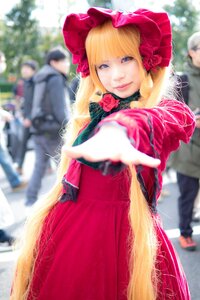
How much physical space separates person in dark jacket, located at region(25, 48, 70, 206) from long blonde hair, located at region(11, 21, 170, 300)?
2.35 metres

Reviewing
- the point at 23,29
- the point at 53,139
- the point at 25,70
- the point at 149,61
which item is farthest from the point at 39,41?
the point at 149,61

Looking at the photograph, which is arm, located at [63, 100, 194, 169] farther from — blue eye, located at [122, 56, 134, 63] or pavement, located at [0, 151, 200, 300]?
pavement, located at [0, 151, 200, 300]

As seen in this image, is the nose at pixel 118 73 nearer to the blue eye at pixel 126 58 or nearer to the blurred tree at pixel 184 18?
the blue eye at pixel 126 58

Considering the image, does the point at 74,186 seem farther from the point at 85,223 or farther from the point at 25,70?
the point at 25,70

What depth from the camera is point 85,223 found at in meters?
1.50

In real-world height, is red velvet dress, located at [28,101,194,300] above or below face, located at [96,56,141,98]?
below

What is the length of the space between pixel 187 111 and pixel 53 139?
2.73 meters

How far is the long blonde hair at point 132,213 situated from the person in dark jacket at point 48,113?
235 cm

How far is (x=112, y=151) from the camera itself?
3.34 ft

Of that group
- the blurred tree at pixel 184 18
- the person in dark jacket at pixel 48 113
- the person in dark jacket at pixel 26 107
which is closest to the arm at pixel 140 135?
the person in dark jacket at pixel 48 113

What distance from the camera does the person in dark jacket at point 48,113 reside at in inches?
159

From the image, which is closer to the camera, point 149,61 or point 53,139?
point 149,61

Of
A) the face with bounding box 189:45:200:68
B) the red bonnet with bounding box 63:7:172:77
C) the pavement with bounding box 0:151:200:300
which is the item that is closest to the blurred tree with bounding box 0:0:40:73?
the pavement with bounding box 0:151:200:300

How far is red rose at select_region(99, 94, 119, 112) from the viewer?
1539mm
